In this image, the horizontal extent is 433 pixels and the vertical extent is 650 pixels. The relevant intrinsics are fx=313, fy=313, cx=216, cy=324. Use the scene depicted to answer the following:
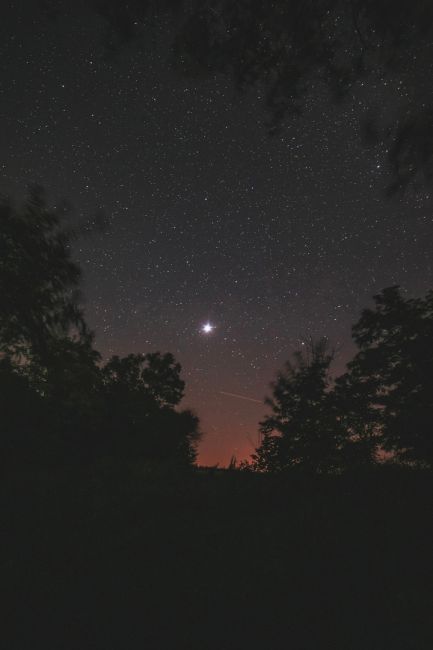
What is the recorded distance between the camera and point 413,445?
17031 millimetres

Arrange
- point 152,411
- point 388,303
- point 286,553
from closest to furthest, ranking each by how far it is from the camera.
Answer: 1. point 286,553
2. point 388,303
3. point 152,411

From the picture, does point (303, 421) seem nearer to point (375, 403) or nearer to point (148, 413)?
point (375, 403)

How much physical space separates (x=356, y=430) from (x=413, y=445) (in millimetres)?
3301

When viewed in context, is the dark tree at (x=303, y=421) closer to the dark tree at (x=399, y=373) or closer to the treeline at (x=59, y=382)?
the dark tree at (x=399, y=373)

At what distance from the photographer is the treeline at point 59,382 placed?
233 inches

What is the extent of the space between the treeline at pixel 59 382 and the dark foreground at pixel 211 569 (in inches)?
121

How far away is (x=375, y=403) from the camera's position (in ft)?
62.5

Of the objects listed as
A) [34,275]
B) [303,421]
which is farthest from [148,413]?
[34,275]

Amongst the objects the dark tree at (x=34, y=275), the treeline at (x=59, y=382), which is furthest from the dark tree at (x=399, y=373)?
the dark tree at (x=34, y=275)

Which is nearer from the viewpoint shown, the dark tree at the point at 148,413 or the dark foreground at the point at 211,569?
the dark foreground at the point at 211,569

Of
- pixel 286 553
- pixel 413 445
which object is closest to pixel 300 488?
pixel 286 553

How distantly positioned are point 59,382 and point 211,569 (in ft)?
22.7

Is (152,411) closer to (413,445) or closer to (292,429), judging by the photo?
(292,429)

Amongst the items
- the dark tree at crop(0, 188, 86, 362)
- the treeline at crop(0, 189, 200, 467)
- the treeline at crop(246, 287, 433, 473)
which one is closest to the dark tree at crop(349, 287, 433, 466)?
the treeline at crop(246, 287, 433, 473)
